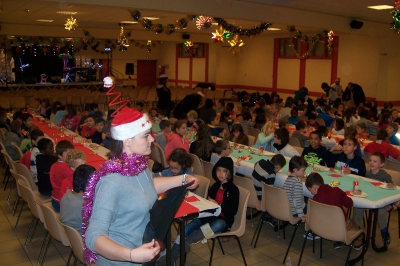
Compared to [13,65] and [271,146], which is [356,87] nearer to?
[271,146]

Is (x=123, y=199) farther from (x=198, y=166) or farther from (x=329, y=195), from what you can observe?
(x=198, y=166)

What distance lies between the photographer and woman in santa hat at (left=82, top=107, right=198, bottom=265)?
5.97ft

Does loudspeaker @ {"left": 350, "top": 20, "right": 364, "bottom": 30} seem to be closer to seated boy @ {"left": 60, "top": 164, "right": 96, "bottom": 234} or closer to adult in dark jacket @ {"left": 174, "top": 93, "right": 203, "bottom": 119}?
adult in dark jacket @ {"left": 174, "top": 93, "right": 203, "bottom": 119}

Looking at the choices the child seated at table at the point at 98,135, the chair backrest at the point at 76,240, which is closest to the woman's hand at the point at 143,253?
the chair backrest at the point at 76,240

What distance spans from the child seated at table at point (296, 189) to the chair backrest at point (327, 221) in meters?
0.33

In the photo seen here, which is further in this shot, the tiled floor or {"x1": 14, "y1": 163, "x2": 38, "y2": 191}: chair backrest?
{"x1": 14, "y1": 163, "x2": 38, "y2": 191}: chair backrest

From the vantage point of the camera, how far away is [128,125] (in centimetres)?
218

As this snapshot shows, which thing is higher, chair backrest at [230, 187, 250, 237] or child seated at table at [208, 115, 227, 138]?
child seated at table at [208, 115, 227, 138]

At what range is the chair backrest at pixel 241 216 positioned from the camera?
4188 mm

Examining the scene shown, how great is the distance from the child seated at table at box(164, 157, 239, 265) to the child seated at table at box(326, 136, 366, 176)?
5.65 feet

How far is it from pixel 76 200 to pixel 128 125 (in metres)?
2.08

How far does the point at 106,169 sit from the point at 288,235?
375 centimetres

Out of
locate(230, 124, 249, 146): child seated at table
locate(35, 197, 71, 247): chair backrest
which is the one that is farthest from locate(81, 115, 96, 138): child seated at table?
locate(35, 197, 71, 247): chair backrest

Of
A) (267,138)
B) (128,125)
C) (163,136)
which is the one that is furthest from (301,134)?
(128,125)
